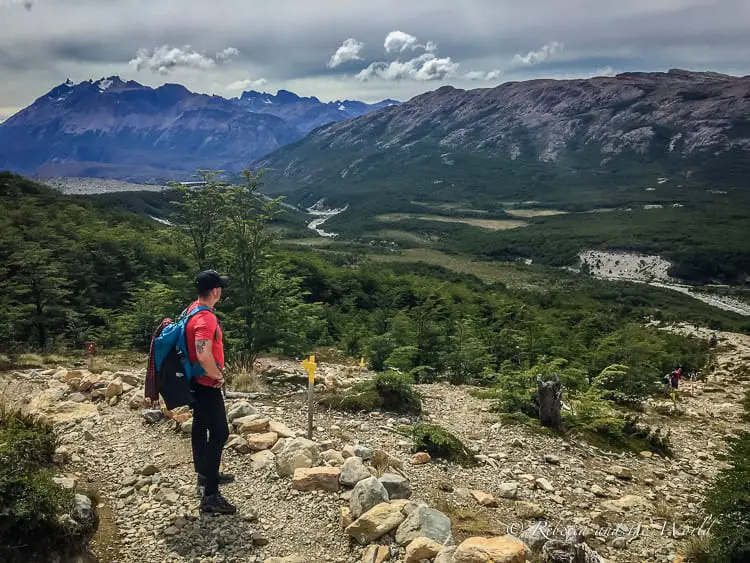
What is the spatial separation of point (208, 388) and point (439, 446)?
12.9 ft

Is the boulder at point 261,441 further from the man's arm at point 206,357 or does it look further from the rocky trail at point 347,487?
the man's arm at point 206,357

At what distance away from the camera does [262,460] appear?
6891mm

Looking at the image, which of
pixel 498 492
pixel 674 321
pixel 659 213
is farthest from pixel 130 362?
pixel 659 213

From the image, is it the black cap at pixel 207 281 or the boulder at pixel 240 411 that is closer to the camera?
the black cap at pixel 207 281

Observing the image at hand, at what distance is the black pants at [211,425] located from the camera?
565 centimetres

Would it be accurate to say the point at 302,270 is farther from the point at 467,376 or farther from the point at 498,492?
the point at 498,492

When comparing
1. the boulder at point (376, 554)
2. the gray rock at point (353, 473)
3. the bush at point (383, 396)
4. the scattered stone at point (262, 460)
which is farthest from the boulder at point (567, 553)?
the bush at point (383, 396)

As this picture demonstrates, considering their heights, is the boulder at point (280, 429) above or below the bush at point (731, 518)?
above

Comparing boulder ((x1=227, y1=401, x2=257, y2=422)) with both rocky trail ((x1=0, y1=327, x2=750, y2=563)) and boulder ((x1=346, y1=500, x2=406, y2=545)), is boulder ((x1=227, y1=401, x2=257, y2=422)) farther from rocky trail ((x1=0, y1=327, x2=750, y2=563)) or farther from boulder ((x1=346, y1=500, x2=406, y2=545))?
boulder ((x1=346, y1=500, x2=406, y2=545))

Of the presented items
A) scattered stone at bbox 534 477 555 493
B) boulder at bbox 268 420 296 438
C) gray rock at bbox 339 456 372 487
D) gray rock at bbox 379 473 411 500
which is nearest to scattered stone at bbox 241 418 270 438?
boulder at bbox 268 420 296 438

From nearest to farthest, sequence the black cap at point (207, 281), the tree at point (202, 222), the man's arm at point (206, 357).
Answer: the man's arm at point (206, 357), the black cap at point (207, 281), the tree at point (202, 222)

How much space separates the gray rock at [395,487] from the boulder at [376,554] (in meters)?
0.96

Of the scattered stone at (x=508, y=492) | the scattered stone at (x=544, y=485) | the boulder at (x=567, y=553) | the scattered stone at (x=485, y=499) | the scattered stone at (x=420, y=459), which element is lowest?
the scattered stone at (x=544, y=485)

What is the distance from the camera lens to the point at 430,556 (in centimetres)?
482
